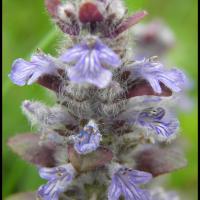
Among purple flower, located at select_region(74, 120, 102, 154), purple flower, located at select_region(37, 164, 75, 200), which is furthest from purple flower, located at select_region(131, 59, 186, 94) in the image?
purple flower, located at select_region(37, 164, 75, 200)

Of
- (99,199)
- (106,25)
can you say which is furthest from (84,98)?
(99,199)

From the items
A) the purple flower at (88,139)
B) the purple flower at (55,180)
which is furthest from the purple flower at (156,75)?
the purple flower at (55,180)

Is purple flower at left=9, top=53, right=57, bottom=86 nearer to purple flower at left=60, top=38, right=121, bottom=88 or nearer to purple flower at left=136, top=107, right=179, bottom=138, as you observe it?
purple flower at left=60, top=38, right=121, bottom=88

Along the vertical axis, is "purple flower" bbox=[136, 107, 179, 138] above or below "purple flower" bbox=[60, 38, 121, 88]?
below

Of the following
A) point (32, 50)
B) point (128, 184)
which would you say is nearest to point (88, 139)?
point (128, 184)

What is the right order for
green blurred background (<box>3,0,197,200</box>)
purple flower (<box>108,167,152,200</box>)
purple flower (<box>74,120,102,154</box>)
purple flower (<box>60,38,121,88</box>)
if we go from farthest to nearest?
green blurred background (<box>3,0,197,200</box>), purple flower (<box>108,167,152,200</box>), purple flower (<box>74,120,102,154</box>), purple flower (<box>60,38,121,88</box>)

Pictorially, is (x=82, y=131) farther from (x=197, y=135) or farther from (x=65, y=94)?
(x=197, y=135)
